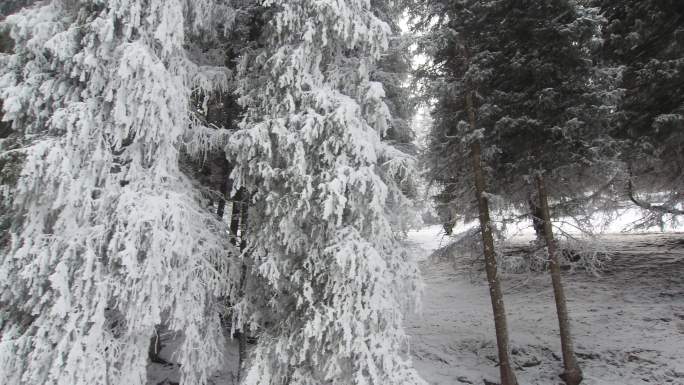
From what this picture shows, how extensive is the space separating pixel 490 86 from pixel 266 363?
27.4 ft

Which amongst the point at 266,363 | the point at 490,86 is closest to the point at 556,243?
the point at 490,86

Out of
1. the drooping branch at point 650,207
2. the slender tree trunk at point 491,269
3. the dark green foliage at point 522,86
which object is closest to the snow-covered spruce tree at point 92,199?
the dark green foliage at point 522,86

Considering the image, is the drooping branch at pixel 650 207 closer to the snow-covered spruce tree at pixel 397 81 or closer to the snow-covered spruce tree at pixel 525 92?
the snow-covered spruce tree at pixel 525 92

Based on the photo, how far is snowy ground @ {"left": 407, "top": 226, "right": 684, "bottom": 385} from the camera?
9.29 meters

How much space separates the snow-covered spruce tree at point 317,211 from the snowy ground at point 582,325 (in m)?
2.53

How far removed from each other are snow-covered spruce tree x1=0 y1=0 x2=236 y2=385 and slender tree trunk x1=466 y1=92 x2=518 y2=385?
650cm

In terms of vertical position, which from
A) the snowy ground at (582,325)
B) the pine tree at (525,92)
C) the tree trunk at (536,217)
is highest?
the pine tree at (525,92)

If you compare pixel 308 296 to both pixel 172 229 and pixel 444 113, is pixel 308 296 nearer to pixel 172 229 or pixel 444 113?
pixel 172 229

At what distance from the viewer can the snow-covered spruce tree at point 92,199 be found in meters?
5.66

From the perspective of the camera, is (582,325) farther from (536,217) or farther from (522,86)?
(522,86)

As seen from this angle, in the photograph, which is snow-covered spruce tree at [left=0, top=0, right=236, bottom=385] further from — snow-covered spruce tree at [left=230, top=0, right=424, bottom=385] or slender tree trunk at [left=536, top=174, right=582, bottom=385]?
slender tree trunk at [left=536, top=174, right=582, bottom=385]

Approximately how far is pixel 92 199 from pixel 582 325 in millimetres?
12633

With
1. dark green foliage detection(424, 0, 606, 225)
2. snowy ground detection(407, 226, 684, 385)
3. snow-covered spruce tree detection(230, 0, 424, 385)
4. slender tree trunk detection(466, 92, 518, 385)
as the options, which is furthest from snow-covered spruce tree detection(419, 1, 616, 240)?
snowy ground detection(407, 226, 684, 385)

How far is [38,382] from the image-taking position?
552 centimetres
